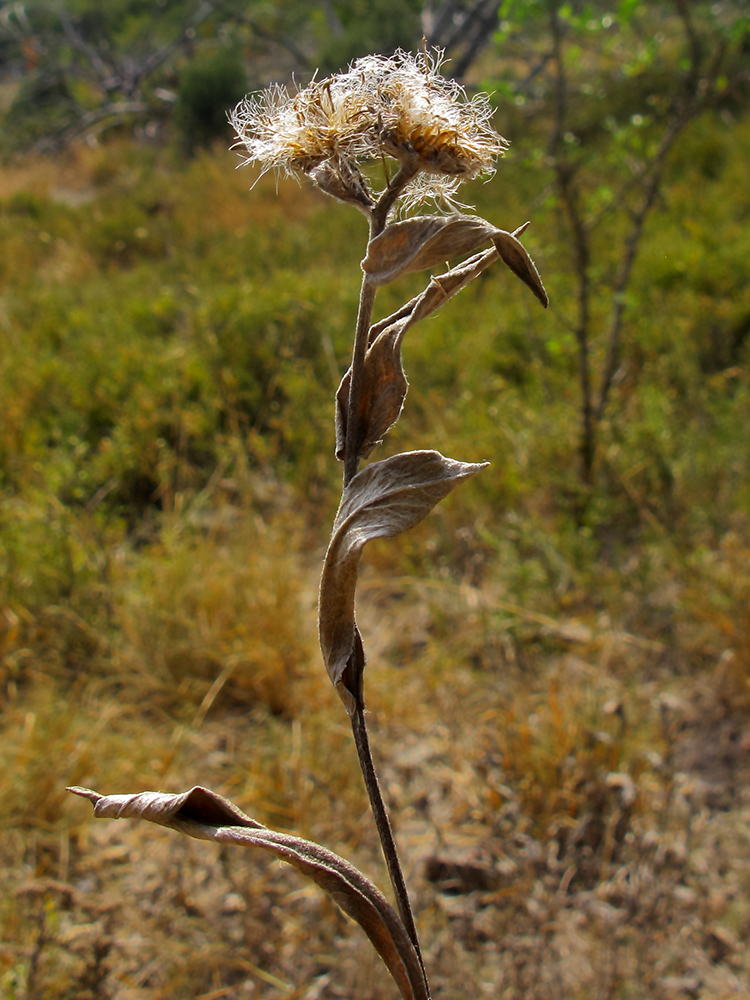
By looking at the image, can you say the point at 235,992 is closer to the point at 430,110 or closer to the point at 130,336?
the point at 430,110

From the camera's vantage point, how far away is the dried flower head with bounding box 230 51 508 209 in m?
0.52

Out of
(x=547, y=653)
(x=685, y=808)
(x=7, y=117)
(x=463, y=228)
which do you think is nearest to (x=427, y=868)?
(x=685, y=808)

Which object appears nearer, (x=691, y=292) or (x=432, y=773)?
(x=432, y=773)

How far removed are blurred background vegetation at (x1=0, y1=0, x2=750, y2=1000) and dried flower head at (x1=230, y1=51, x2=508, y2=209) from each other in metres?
1.31

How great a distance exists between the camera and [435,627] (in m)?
2.47

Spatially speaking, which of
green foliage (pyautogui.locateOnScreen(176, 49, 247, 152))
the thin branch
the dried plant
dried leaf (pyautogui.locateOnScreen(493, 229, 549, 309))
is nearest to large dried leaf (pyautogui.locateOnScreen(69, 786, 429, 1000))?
the dried plant

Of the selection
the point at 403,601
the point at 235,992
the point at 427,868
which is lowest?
the point at 235,992

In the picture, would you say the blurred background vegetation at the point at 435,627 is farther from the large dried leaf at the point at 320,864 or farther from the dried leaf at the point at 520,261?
the dried leaf at the point at 520,261

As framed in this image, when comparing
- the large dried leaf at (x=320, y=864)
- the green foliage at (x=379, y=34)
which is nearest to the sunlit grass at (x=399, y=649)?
the large dried leaf at (x=320, y=864)

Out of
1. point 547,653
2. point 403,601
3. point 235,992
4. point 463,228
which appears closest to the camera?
point 463,228

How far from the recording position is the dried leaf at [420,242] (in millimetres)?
475

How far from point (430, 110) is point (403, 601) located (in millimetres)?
2187

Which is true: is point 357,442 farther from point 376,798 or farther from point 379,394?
point 376,798

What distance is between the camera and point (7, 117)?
41.6 feet
